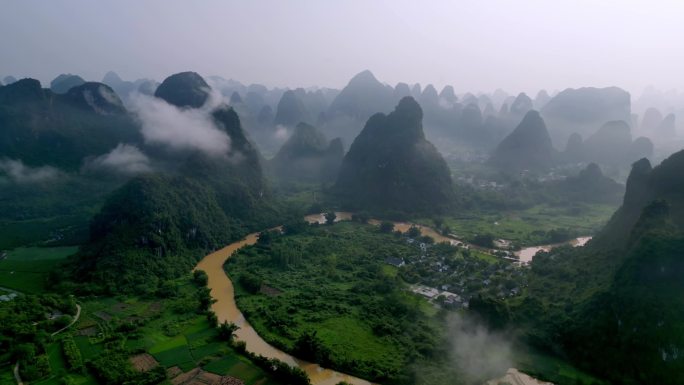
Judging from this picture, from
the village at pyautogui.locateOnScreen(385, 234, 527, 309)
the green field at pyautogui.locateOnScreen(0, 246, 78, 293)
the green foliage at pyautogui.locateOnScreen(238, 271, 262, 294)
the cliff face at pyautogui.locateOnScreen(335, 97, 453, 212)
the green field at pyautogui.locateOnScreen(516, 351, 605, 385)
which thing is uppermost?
the cliff face at pyautogui.locateOnScreen(335, 97, 453, 212)

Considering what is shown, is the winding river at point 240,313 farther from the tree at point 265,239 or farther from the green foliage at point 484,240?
the green foliage at point 484,240

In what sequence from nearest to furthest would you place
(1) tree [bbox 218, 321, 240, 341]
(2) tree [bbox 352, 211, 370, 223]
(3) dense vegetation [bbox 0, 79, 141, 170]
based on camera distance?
1. (1) tree [bbox 218, 321, 240, 341]
2. (2) tree [bbox 352, 211, 370, 223]
3. (3) dense vegetation [bbox 0, 79, 141, 170]

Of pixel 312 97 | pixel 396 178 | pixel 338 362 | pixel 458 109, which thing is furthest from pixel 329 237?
pixel 312 97

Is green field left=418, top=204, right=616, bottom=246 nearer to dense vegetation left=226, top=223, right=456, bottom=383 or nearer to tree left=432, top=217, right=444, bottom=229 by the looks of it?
tree left=432, top=217, right=444, bottom=229

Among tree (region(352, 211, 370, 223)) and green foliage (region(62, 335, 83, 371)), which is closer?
green foliage (region(62, 335, 83, 371))

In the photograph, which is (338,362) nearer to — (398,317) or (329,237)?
(398,317)

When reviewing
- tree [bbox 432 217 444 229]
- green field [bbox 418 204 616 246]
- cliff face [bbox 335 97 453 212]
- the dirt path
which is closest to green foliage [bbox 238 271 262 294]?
the dirt path
